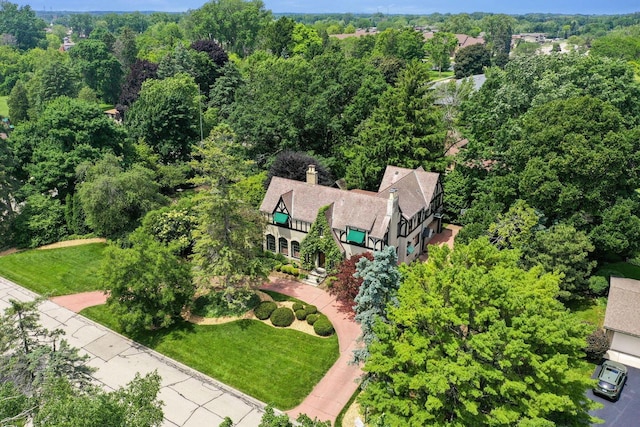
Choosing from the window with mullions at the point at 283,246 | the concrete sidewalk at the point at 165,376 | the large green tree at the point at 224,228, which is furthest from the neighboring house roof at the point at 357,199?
the concrete sidewalk at the point at 165,376

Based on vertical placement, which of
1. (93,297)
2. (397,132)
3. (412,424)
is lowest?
(93,297)

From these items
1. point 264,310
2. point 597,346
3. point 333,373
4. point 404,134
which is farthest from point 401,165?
point 333,373

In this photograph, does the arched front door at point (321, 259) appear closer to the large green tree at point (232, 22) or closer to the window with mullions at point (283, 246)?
the window with mullions at point (283, 246)

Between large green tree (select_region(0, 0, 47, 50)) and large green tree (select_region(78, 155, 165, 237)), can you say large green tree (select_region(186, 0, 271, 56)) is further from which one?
large green tree (select_region(0, 0, 47, 50))

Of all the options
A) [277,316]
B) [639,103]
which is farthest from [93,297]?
[639,103]

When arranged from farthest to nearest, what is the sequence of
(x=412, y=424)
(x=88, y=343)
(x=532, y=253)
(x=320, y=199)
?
(x=320, y=199)
(x=532, y=253)
(x=88, y=343)
(x=412, y=424)

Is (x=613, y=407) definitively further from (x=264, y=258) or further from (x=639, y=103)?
(x=639, y=103)

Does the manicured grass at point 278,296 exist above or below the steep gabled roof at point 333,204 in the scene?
below
